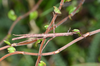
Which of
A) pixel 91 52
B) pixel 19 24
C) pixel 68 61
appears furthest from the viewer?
pixel 19 24

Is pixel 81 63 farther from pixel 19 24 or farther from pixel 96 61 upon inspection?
pixel 19 24

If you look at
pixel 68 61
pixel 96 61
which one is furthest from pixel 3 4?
pixel 96 61

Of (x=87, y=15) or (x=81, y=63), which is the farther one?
(x=87, y=15)

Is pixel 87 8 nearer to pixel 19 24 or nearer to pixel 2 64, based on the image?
pixel 19 24

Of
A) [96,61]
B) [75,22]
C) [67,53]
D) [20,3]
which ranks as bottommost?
[96,61]

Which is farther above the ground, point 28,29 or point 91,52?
point 28,29

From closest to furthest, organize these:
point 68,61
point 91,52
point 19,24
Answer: point 91,52 < point 68,61 < point 19,24
